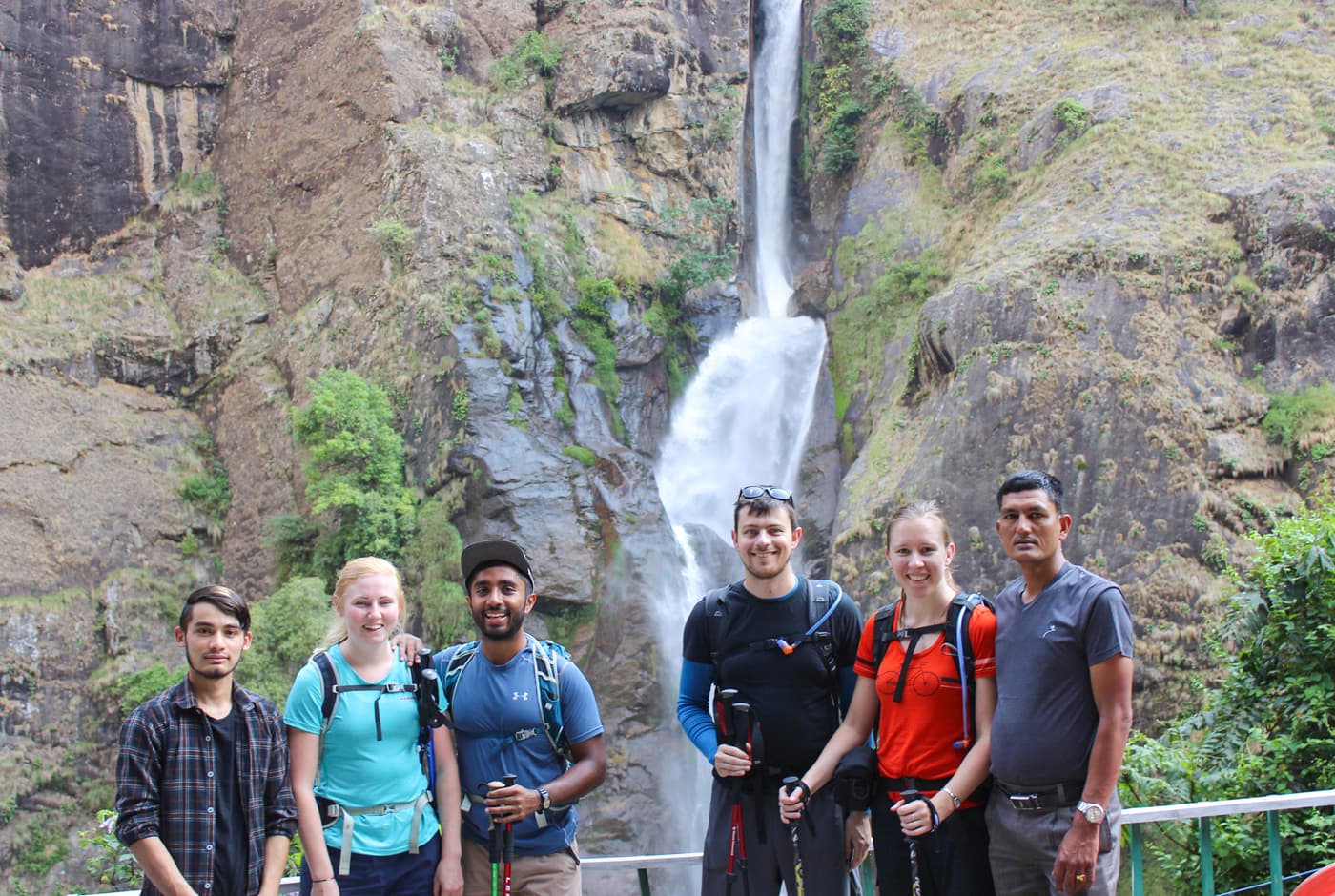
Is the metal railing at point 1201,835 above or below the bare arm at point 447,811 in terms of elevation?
below

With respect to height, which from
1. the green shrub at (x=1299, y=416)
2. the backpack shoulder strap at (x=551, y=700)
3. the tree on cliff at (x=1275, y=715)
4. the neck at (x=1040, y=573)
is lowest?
the tree on cliff at (x=1275, y=715)

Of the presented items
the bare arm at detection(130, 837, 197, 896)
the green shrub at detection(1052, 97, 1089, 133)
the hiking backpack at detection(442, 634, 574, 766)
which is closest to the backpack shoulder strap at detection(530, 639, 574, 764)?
the hiking backpack at detection(442, 634, 574, 766)

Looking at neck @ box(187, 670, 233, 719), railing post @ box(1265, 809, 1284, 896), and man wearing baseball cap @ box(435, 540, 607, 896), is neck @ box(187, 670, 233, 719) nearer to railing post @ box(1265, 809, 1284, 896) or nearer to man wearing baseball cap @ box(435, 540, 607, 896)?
man wearing baseball cap @ box(435, 540, 607, 896)

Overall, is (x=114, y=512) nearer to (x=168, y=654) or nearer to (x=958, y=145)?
(x=168, y=654)

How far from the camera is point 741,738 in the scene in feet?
14.0

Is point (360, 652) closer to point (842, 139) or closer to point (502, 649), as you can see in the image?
point (502, 649)

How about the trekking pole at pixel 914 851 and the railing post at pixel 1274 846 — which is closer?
the trekking pole at pixel 914 851

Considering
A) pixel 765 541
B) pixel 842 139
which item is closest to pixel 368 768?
pixel 765 541

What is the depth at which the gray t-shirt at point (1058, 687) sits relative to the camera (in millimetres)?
3988

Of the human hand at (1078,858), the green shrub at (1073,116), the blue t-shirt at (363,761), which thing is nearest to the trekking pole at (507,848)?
the blue t-shirt at (363,761)

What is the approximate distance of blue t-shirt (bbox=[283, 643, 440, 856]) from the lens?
14.0 feet

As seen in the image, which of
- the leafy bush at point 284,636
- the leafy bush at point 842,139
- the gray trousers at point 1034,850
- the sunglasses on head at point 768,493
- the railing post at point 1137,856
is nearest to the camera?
the gray trousers at point 1034,850

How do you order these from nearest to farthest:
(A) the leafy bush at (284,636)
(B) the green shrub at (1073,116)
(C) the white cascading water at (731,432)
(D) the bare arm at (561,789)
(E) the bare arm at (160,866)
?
1. (E) the bare arm at (160,866)
2. (D) the bare arm at (561,789)
3. (A) the leafy bush at (284,636)
4. (C) the white cascading water at (731,432)
5. (B) the green shrub at (1073,116)

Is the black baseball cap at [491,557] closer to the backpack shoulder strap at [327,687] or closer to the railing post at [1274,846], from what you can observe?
the backpack shoulder strap at [327,687]
